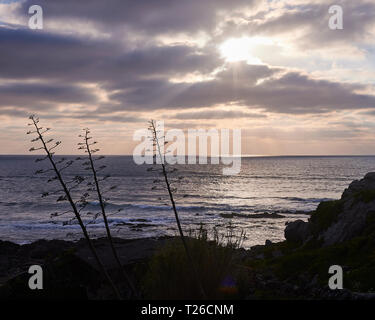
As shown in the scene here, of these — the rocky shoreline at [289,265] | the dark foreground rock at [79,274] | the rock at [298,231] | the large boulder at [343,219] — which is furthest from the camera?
the rock at [298,231]

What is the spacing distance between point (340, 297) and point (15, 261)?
25.1 meters

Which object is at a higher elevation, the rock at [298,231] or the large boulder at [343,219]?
the large boulder at [343,219]

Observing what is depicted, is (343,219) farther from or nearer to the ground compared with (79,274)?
farther from the ground

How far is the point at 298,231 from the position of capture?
16484 mm

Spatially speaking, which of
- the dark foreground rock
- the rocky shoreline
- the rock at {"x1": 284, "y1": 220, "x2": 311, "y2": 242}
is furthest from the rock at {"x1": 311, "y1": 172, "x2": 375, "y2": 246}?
the dark foreground rock

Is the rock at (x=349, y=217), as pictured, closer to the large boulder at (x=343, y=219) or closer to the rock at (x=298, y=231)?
the large boulder at (x=343, y=219)

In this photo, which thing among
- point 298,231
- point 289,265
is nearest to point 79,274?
point 289,265

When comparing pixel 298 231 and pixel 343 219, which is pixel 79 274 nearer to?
pixel 343 219

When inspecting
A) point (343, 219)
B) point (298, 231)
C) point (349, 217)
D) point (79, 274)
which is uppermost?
point (349, 217)

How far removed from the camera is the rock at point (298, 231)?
15507 mm

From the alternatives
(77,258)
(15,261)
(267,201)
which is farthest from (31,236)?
(267,201)

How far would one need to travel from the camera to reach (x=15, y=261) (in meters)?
26.6

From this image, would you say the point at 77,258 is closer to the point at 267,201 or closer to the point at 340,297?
the point at 340,297

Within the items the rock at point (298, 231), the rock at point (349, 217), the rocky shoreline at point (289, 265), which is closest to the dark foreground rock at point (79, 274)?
the rocky shoreline at point (289, 265)
